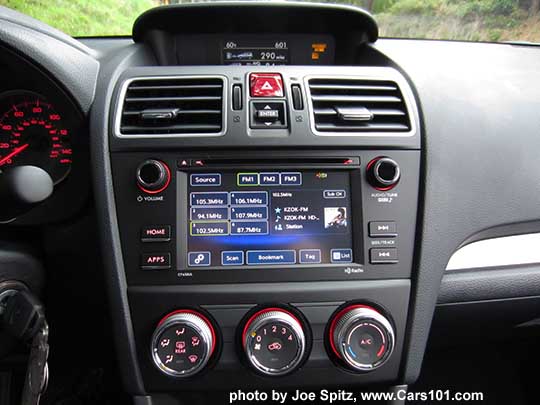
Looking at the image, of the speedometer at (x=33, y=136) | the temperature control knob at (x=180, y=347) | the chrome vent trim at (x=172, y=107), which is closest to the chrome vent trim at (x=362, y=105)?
the chrome vent trim at (x=172, y=107)

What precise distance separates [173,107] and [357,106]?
19.9 inches

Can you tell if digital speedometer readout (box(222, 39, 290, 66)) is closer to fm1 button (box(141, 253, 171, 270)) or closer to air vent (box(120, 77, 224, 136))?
air vent (box(120, 77, 224, 136))

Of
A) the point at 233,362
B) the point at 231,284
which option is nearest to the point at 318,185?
the point at 231,284

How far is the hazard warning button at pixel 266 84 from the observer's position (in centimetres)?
130

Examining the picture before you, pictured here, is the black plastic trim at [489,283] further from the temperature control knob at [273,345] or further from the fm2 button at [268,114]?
the fm2 button at [268,114]

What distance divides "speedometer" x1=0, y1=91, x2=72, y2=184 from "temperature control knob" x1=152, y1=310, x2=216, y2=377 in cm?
59

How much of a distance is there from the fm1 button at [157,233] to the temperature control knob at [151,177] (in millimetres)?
92

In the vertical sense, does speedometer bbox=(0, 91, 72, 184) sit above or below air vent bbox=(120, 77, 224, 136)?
below

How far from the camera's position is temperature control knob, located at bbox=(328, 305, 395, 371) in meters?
1.20

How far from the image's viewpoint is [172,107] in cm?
129

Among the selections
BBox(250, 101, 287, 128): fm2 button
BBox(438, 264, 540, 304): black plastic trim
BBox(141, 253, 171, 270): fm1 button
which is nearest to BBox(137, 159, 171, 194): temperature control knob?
BBox(141, 253, 171, 270): fm1 button

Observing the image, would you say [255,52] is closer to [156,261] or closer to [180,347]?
[156,261]

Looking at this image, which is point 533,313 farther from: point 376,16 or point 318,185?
point 376,16

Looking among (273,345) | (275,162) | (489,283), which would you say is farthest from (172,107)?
(489,283)
